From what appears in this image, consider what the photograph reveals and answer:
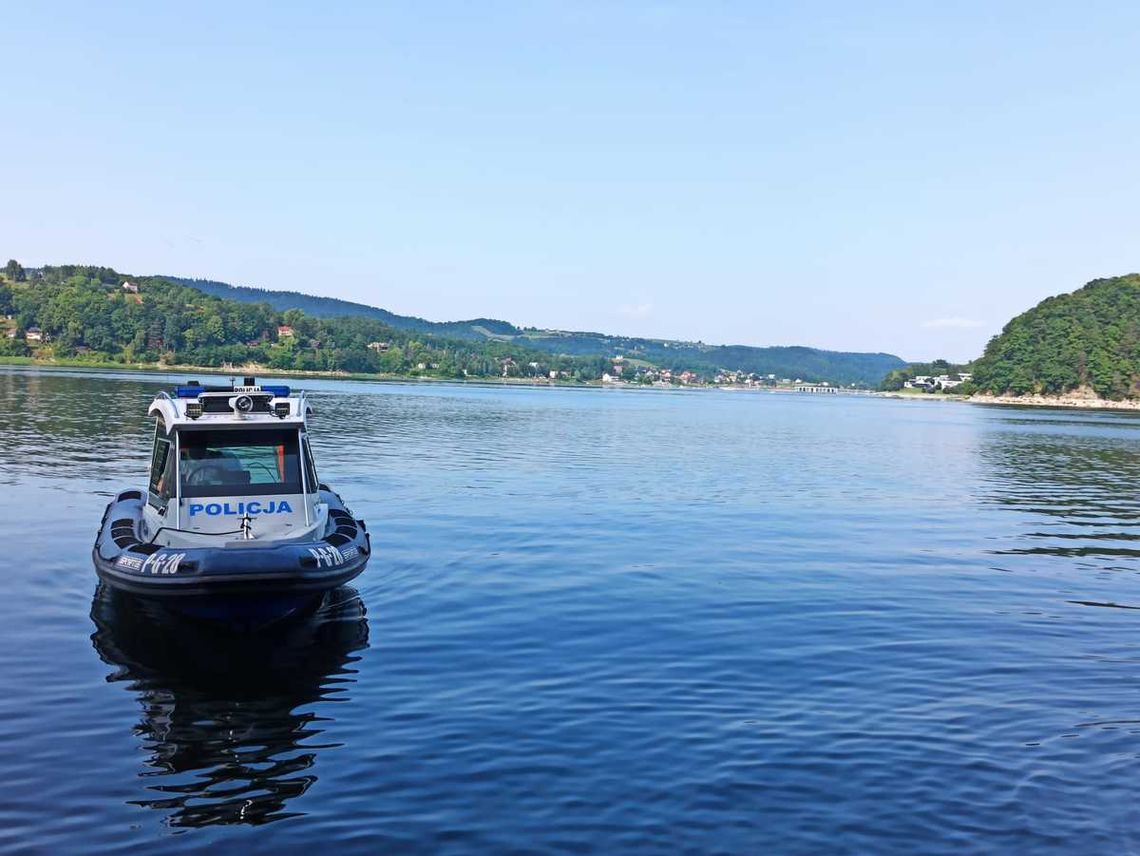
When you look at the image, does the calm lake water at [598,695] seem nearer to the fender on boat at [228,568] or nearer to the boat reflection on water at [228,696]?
the boat reflection on water at [228,696]

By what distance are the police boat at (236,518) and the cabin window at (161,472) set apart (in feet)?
0.08

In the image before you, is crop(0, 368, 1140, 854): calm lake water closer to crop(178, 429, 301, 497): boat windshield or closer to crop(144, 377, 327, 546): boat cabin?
crop(144, 377, 327, 546): boat cabin

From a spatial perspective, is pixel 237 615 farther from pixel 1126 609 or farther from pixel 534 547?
pixel 1126 609

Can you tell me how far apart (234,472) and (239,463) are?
182mm

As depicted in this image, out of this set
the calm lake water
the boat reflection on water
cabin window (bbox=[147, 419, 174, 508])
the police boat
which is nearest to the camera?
the calm lake water

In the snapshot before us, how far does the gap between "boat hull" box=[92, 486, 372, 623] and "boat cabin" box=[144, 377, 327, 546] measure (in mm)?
723

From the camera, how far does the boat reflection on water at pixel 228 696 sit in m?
9.77

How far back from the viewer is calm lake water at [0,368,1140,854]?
9250 mm

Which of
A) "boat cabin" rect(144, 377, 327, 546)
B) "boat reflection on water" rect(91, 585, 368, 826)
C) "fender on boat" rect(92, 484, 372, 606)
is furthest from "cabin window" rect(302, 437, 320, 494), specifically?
"boat reflection on water" rect(91, 585, 368, 826)

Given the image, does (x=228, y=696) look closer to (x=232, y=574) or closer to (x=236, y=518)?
(x=232, y=574)

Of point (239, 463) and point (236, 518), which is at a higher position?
point (239, 463)

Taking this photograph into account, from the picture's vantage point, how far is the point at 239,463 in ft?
56.6

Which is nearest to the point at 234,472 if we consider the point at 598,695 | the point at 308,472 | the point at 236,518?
the point at 236,518

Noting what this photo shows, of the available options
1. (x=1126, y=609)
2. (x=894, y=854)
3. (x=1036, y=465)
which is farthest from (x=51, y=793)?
(x=1036, y=465)
